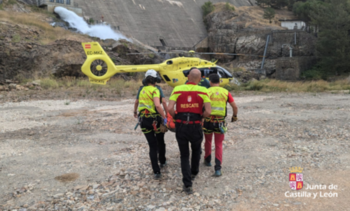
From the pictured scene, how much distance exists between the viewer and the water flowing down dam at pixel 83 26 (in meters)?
32.3

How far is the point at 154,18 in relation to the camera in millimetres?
45312

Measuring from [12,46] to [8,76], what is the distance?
2556mm

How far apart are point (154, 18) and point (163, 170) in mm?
43982

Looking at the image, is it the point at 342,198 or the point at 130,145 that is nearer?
the point at 342,198

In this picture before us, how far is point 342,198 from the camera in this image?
3348mm

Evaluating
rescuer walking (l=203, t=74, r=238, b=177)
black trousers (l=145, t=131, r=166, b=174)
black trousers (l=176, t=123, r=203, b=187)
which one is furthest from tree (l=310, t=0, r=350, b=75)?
black trousers (l=176, t=123, r=203, b=187)

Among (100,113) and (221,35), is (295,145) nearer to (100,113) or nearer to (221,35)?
(100,113)

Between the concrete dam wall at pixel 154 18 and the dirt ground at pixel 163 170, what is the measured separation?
34.5 m

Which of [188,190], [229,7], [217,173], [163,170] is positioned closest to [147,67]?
[163,170]

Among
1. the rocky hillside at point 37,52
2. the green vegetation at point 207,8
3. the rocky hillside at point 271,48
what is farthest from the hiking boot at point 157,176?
the green vegetation at point 207,8

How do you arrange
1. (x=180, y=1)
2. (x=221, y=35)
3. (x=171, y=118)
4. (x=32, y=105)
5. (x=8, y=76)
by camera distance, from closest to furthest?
(x=171, y=118) → (x=32, y=105) → (x=8, y=76) → (x=221, y=35) → (x=180, y=1)

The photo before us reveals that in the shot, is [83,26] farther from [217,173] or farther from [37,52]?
[217,173]

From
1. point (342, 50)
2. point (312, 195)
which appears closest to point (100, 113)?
point (312, 195)

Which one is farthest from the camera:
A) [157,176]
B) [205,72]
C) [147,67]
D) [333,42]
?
[333,42]
